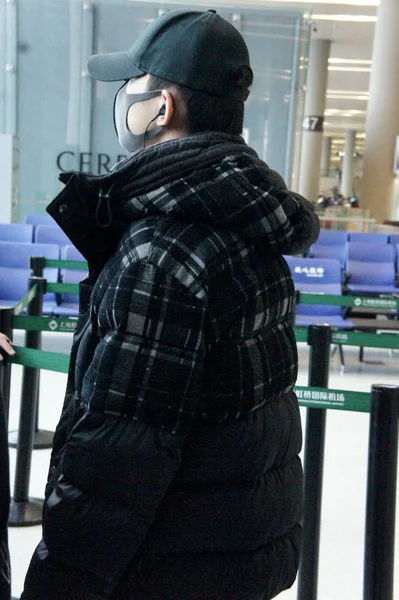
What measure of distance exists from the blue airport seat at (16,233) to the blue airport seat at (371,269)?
140 inches

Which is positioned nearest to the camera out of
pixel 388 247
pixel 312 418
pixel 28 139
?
pixel 312 418

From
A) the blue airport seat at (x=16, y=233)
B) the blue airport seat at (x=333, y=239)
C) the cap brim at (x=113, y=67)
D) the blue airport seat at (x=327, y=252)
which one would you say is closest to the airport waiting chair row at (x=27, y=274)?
the blue airport seat at (x=16, y=233)

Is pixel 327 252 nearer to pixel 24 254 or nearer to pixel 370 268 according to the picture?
pixel 370 268

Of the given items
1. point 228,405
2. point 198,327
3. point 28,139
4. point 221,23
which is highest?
point 28,139

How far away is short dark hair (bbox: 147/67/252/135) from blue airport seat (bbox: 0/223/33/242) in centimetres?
856

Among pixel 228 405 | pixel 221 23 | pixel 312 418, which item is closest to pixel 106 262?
pixel 228 405

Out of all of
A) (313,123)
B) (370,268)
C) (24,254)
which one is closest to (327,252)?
(370,268)

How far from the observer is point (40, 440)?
5.44m

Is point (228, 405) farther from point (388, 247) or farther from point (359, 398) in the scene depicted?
point (388, 247)

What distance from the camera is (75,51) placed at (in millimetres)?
14039

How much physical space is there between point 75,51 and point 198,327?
13404 millimetres

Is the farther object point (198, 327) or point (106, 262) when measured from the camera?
point (106, 262)

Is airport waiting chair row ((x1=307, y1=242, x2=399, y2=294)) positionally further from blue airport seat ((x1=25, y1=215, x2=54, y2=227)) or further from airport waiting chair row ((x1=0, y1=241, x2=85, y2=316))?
blue airport seat ((x1=25, y1=215, x2=54, y2=227))

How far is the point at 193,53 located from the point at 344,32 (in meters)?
24.2
